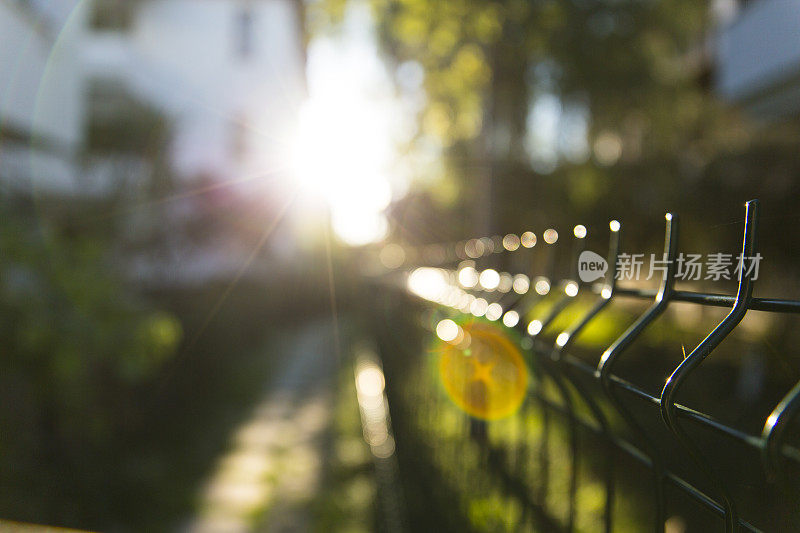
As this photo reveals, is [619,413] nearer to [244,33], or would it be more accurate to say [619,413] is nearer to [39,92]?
[39,92]

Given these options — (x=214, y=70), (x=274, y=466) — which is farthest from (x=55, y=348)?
(x=214, y=70)

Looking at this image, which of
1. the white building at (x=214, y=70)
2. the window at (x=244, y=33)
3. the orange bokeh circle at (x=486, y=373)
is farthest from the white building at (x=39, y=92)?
the window at (x=244, y=33)

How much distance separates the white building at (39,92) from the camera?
24.8 ft

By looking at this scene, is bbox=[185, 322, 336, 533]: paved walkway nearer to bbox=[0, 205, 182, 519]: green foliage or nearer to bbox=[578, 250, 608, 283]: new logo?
bbox=[0, 205, 182, 519]: green foliage

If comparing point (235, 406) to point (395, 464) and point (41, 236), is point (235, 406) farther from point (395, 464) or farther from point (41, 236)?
point (395, 464)

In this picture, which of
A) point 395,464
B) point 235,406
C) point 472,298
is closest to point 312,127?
point 235,406

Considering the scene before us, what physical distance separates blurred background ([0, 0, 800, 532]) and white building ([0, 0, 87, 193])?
0.06 meters

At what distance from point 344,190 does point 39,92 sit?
7543 millimetres

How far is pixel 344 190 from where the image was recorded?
611 inches

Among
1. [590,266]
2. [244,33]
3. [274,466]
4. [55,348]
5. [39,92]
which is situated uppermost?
[244,33]

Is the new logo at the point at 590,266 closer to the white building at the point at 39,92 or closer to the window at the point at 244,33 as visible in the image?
the white building at the point at 39,92

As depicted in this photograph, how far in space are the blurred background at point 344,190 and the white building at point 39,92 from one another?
0.19 feet

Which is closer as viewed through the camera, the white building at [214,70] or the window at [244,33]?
the white building at [214,70]

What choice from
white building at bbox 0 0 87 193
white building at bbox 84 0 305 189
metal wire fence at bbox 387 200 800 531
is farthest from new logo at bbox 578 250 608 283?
white building at bbox 84 0 305 189
